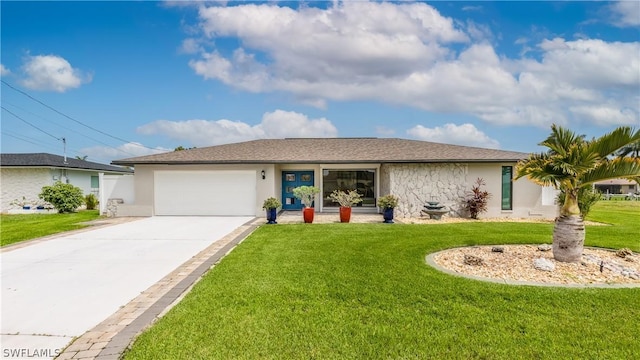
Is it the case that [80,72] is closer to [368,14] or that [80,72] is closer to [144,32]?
[144,32]

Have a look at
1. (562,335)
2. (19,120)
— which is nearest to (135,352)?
(562,335)

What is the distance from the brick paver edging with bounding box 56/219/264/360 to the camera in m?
3.38

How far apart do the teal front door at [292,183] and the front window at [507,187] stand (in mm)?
9395

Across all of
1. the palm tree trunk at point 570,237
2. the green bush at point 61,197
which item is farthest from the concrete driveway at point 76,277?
the green bush at point 61,197

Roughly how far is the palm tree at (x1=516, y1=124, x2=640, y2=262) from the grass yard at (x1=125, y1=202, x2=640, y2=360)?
61.2 inches

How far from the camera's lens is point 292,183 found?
17.8m

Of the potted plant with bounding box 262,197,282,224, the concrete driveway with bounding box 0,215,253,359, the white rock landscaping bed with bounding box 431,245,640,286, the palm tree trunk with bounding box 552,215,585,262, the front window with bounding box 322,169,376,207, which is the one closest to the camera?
the concrete driveway with bounding box 0,215,253,359

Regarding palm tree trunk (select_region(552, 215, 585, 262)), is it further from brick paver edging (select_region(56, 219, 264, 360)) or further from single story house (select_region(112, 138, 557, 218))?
single story house (select_region(112, 138, 557, 218))

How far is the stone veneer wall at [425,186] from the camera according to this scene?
15.5 metres

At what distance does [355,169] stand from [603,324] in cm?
1353

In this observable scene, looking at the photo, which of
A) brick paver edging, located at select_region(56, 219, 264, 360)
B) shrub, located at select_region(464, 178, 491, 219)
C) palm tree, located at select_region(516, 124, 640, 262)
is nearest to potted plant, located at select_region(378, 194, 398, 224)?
shrub, located at select_region(464, 178, 491, 219)

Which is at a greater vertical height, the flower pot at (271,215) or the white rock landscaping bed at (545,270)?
the flower pot at (271,215)

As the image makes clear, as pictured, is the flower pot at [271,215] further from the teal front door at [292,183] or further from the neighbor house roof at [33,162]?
the neighbor house roof at [33,162]

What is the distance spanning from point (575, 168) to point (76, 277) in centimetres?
962
